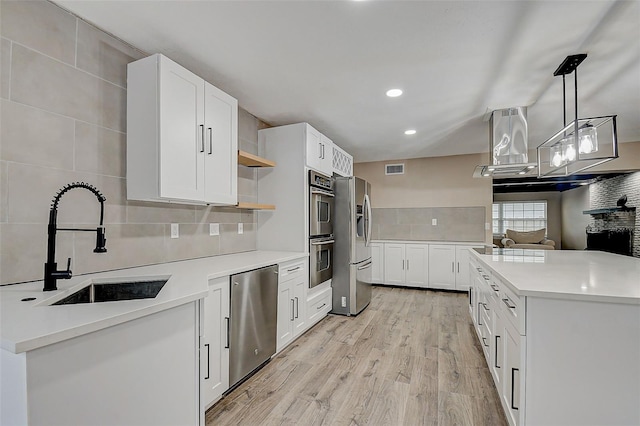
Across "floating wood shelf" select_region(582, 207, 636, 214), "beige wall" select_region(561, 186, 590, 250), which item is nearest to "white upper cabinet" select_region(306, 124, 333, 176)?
"floating wood shelf" select_region(582, 207, 636, 214)

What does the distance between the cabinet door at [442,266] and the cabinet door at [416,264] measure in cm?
8

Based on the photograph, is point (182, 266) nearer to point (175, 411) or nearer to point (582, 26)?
point (175, 411)

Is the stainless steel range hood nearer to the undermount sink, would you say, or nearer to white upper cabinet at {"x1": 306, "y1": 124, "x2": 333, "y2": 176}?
white upper cabinet at {"x1": 306, "y1": 124, "x2": 333, "y2": 176}

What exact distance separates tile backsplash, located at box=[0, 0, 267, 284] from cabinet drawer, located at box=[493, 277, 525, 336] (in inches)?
92.1

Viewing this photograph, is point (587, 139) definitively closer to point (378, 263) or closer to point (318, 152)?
point (318, 152)

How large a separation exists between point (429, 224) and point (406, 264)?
0.88 meters

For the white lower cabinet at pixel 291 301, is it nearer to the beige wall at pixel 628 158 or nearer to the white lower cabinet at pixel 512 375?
the white lower cabinet at pixel 512 375

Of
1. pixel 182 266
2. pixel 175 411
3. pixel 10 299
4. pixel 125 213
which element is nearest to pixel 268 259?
→ pixel 182 266

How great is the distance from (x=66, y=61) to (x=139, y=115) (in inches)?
17.0

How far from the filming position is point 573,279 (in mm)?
1755

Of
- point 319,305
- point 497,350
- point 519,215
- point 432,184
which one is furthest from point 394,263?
point 519,215

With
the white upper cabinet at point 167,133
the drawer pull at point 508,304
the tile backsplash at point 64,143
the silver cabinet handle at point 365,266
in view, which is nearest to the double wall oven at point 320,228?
the silver cabinet handle at point 365,266

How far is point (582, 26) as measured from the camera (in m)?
1.84

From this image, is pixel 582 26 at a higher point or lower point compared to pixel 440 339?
higher
